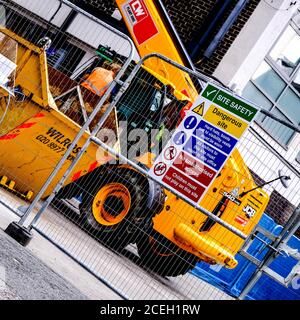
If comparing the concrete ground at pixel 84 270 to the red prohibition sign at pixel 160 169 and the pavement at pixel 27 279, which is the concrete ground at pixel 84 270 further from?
the red prohibition sign at pixel 160 169

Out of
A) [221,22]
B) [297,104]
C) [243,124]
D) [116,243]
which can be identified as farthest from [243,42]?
[243,124]

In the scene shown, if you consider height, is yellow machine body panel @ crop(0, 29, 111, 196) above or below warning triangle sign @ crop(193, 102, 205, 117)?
below

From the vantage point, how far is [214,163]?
7.09m

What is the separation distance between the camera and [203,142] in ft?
23.4

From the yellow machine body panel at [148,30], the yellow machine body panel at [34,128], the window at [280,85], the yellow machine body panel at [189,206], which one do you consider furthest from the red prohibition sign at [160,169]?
the window at [280,85]

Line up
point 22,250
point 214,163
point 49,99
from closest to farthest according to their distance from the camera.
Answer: point 22,250 → point 214,163 → point 49,99

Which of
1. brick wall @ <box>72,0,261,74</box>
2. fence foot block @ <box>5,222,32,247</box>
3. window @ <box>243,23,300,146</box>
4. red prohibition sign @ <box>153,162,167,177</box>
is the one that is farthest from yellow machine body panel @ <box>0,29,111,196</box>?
window @ <box>243,23,300,146</box>

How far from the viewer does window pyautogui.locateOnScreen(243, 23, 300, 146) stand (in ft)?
55.9

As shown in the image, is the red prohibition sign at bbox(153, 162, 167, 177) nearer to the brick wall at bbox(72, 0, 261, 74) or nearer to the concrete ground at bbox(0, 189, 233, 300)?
the concrete ground at bbox(0, 189, 233, 300)

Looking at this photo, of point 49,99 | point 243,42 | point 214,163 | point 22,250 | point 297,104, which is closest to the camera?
point 22,250

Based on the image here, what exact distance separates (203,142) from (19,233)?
89.8 inches

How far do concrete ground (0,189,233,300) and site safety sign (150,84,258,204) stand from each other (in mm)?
1433
